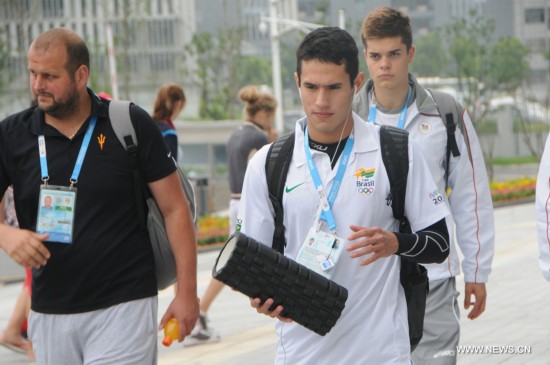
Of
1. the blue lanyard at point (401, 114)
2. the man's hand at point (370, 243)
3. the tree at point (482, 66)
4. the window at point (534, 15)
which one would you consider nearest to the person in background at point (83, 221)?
the man's hand at point (370, 243)

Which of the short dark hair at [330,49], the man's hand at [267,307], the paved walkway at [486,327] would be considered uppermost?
the short dark hair at [330,49]

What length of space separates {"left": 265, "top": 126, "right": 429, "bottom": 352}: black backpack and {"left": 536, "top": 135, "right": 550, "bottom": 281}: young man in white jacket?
0.48 meters

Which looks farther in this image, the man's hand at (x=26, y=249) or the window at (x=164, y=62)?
the window at (x=164, y=62)

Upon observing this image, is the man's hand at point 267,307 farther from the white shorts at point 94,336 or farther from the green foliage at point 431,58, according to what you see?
the green foliage at point 431,58

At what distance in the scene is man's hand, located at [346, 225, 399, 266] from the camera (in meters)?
3.91

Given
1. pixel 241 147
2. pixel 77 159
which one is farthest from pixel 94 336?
pixel 241 147

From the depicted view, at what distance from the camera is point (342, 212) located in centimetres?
417

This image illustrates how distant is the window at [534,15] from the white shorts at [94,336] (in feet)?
242

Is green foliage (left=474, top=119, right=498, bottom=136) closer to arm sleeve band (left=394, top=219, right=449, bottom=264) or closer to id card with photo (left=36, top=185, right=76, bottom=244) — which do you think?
id card with photo (left=36, top=185, right=76, bottom=244)

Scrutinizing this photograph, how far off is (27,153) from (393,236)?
5.45 feet

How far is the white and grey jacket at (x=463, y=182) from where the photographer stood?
A: 18.5 feet

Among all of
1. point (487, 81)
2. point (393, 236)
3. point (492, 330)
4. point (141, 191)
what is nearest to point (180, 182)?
point (141, 191)

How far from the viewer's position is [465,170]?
567cm

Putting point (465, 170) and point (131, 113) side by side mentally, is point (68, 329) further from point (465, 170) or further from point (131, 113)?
point (465, 170)
